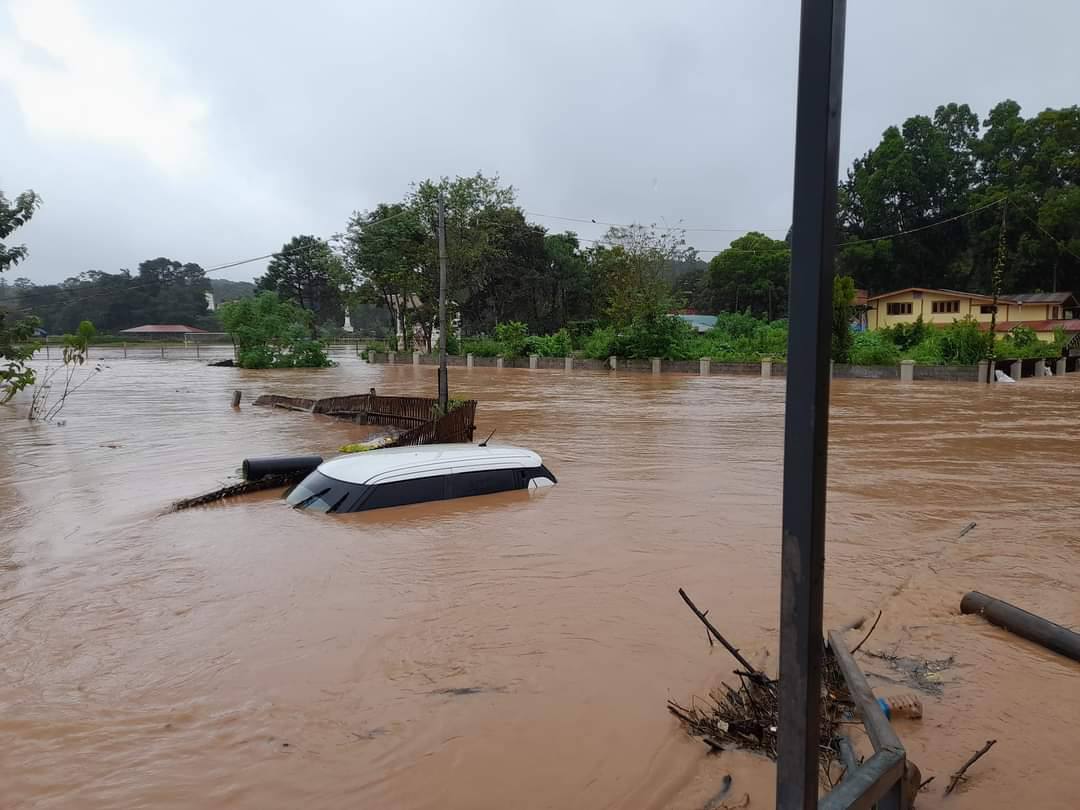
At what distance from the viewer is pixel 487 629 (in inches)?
265

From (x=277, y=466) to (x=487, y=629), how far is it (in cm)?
711

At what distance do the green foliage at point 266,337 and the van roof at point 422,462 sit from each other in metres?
42.8

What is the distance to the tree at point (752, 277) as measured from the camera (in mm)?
68375

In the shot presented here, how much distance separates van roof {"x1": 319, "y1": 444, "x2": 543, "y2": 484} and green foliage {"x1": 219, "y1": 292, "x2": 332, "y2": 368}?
4284 cm

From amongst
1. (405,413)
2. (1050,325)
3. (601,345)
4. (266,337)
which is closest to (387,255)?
(266,337)

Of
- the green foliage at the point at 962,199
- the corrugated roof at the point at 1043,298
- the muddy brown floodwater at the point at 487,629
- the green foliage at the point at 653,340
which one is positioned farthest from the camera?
the green foliage at the point at 962,199

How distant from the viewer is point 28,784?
4.54 m

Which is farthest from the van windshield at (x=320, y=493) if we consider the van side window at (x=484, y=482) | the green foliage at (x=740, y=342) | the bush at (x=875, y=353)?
the green foliage at (x=740, y=342)

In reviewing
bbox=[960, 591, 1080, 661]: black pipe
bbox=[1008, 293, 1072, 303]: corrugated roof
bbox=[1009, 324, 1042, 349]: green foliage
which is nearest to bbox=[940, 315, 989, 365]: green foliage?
bbox=[1009, 324, 1042, 349]: green foliage

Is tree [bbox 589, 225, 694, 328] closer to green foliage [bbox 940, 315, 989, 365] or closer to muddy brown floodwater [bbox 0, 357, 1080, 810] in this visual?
green foliage [bbox 940, 315, 989, 365]

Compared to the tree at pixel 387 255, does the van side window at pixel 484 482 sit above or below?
below

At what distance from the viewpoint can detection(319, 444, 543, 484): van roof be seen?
10.6 m

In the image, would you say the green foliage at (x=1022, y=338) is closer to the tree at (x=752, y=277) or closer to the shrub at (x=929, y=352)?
the shrub at (x=929, y=352)

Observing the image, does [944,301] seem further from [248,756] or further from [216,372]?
[248,756]
